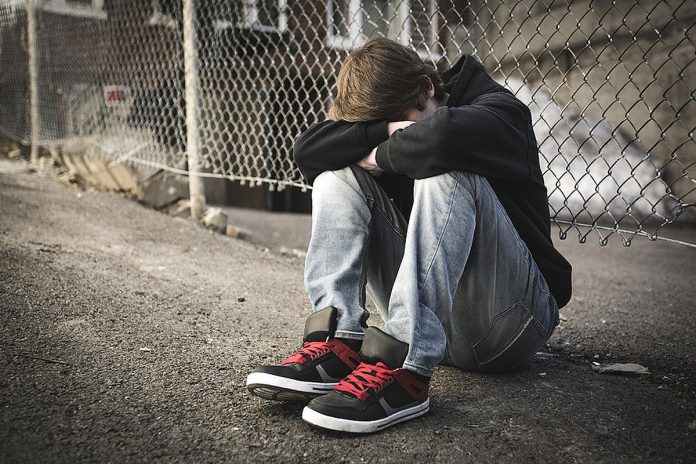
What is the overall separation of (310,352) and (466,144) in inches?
30.4

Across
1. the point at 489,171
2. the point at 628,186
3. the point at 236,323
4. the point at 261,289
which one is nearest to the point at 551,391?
the point at 489,171

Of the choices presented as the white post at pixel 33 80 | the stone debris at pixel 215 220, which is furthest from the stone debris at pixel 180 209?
the white post at pixel 33 80

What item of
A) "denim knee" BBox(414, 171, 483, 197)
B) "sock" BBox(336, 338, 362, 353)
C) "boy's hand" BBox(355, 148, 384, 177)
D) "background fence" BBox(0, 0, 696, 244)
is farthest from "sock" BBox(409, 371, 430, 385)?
"background fence" BBox(0, 0, 696, 244)

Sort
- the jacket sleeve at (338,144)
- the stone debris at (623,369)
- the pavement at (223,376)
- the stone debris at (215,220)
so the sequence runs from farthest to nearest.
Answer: the stone debris at (215,220), the stone debris at (623,369), the jacket sleeve at (338,144), the pavement at (223,376)

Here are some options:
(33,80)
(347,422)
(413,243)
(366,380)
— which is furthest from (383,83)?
(33,80)

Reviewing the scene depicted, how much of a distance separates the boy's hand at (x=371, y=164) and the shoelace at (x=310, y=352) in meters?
0.59

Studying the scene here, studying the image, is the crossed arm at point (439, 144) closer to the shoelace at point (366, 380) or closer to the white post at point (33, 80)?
the shoelace at point (366, 380)

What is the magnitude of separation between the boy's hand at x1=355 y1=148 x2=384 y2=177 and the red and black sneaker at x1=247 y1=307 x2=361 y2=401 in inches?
19.6

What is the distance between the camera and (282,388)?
5.30ft

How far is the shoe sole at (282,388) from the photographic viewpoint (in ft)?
5.26

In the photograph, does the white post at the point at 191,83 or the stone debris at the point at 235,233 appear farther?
the stone debris at the point at 235,233

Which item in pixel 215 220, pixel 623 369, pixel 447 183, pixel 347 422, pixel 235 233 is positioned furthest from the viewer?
pixel 235 233

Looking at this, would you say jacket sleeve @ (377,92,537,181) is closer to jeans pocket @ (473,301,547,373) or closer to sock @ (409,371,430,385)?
jeans pocket @ (473,301,547,373)

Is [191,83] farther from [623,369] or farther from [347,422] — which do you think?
[623,369]
